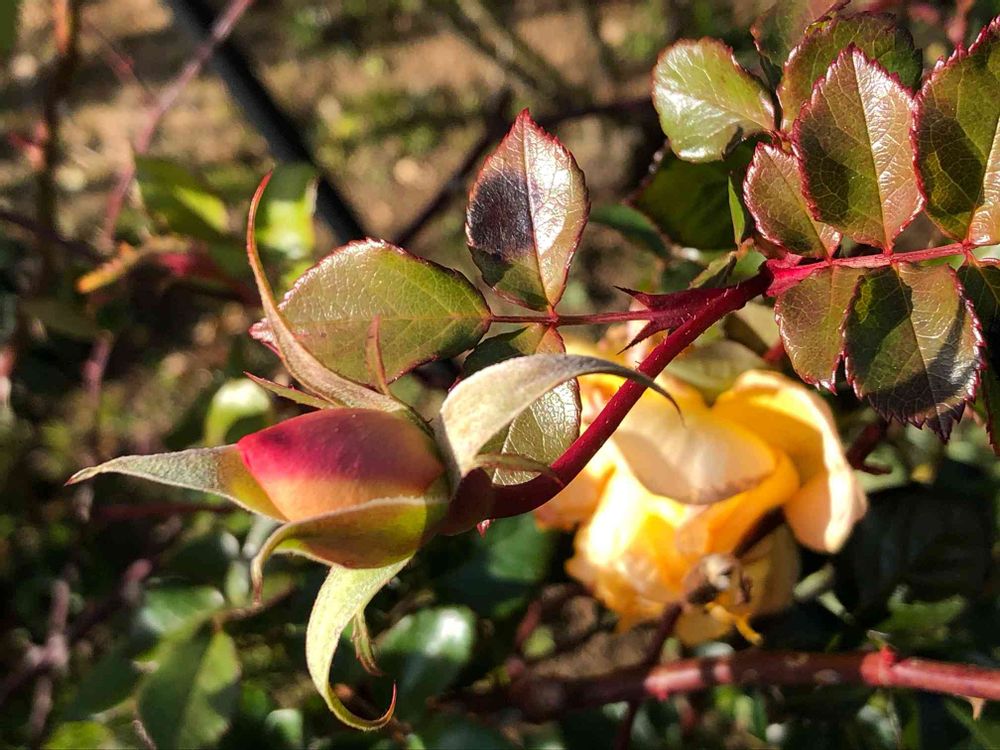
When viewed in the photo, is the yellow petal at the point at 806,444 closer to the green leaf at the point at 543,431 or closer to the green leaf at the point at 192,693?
the green leaf at the point at 543,431

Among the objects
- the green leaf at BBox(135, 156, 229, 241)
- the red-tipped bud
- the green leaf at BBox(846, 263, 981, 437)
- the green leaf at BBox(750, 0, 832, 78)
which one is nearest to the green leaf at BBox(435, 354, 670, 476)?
the red-tipped bud

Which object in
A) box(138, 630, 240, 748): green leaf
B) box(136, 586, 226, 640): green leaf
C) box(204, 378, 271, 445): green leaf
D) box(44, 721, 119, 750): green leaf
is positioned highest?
box(204, 378, 271, 445): green leaf

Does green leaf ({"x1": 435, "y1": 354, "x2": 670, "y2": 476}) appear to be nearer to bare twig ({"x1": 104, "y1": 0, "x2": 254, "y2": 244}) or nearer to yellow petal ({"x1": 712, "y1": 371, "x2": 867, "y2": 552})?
yellow petal ({"x1": 712, "y1": 371, "x2": 867, "y2": 552})

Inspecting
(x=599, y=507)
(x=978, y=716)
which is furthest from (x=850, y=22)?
(x=978, y=716)

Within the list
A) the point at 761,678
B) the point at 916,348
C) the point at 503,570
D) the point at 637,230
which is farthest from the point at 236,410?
the point at 916,348

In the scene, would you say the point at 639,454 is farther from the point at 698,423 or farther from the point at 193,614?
the point at 193,614
